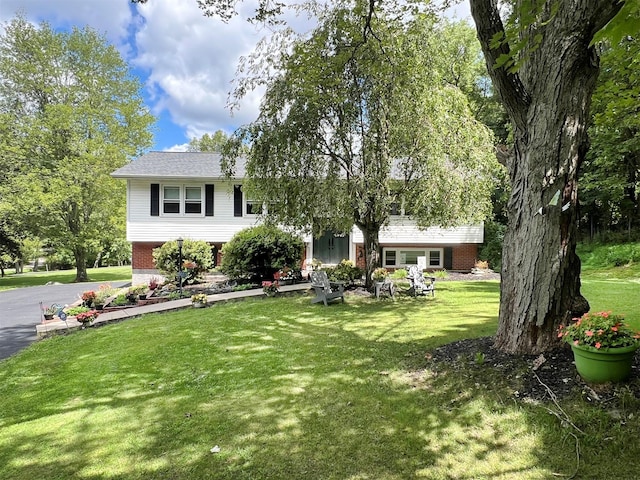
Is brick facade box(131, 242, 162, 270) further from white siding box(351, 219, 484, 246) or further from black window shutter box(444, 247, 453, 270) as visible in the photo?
black window shutter box(444, 247, 453, 270)

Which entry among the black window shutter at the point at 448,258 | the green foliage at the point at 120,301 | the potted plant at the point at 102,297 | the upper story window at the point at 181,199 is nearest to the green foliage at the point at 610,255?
the black window shutter at the point at 448,258

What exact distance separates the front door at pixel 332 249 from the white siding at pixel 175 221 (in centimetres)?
398

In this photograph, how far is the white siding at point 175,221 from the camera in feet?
55.3

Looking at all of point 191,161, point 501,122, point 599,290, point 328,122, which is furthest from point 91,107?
point 599,290

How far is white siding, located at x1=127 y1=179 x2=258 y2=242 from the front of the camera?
16.8 metres

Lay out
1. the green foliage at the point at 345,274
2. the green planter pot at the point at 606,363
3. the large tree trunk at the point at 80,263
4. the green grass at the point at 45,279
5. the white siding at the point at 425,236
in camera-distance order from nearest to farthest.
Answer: the green planter pot at the point at 606,363 → the green foliage at the point at 345,274 → the white siding at the point at 425,236 → the green grass at the point at 45,279 → the large tree trunk at the point at 80,263

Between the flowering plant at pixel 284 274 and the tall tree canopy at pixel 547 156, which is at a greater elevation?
the tall tree canopy at pixel 547 156

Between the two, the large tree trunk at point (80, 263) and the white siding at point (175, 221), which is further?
A: the large tree trunk at point (80, 263)

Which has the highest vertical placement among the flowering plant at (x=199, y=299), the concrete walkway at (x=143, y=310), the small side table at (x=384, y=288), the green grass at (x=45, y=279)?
the small side table at (x=384, y=288)

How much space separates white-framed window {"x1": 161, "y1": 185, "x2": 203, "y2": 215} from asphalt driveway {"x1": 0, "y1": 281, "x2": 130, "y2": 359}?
5391 millimetres

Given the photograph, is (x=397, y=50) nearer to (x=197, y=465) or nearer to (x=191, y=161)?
(x=197, y=465)

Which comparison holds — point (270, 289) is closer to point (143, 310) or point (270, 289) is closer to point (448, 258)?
point (143, 310)

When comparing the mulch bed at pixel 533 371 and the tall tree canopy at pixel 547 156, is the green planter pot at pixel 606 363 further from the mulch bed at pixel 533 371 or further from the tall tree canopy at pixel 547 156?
the tall tree canopy at pixel 547 156

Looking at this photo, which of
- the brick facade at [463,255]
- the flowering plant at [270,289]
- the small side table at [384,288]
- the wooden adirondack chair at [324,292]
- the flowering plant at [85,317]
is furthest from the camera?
the brick facade at [463,255]
